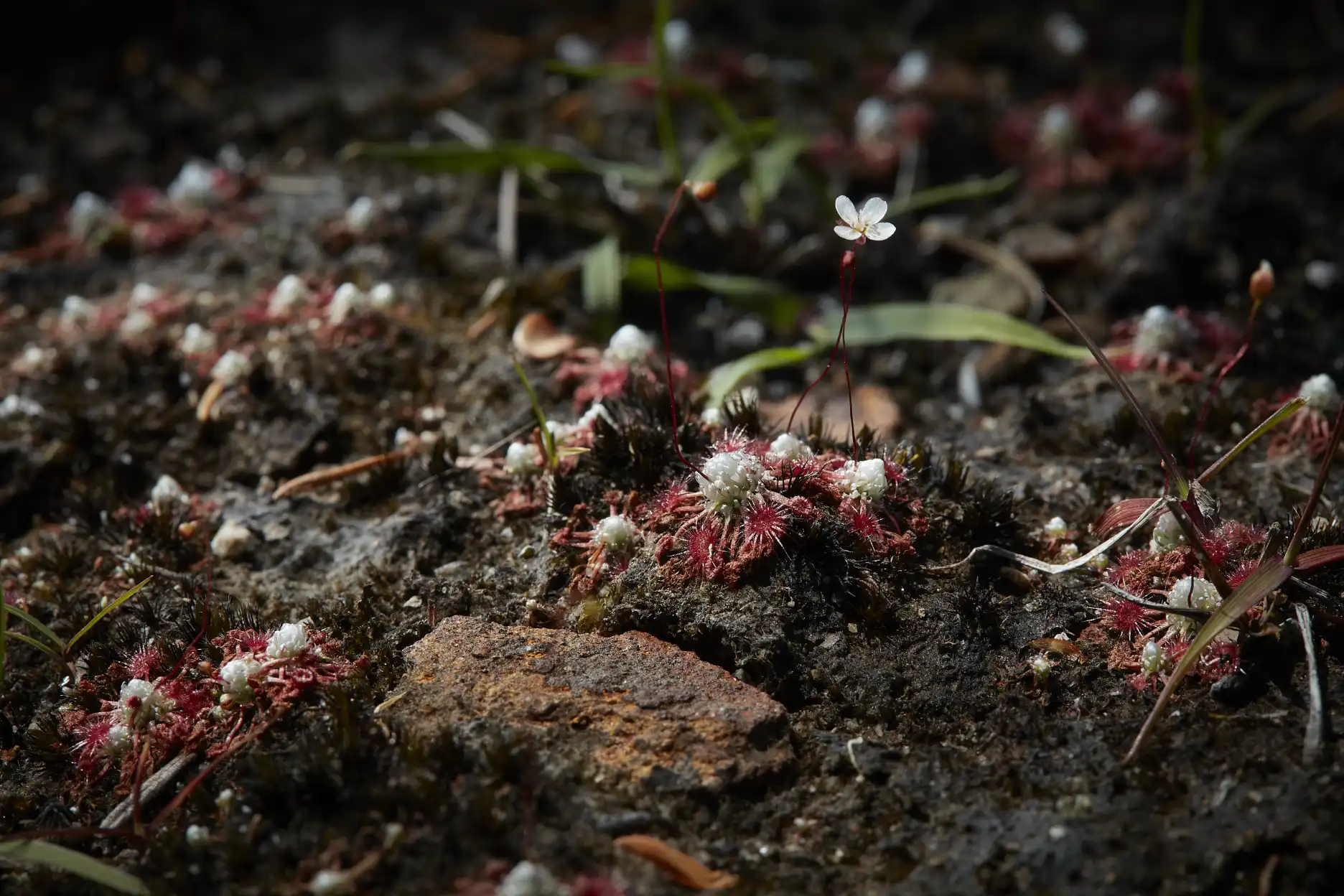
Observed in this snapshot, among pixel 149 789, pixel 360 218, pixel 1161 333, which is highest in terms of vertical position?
pixel 360 218

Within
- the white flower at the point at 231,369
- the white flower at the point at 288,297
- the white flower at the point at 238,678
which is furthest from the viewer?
the white flower at the point at 288,297

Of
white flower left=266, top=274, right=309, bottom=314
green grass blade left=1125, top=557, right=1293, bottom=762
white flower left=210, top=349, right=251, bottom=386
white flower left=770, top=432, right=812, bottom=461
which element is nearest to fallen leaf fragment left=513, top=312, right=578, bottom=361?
white flower left=266, top=274, right=309, bottom=314

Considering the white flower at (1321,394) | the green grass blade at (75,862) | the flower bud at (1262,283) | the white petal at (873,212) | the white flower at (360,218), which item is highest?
the white petal at (873,212)

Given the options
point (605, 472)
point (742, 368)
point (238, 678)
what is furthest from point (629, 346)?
point (238, 678)

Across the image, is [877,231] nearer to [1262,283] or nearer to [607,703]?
[1262,283]

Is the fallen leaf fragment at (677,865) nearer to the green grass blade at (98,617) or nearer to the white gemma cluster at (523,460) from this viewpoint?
the white gemma cluster at (523,460)

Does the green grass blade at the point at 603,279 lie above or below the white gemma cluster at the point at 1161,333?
above

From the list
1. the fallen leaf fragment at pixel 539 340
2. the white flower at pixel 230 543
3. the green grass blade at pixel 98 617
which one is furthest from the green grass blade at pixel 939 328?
the green grass blade at pixel 98 617
